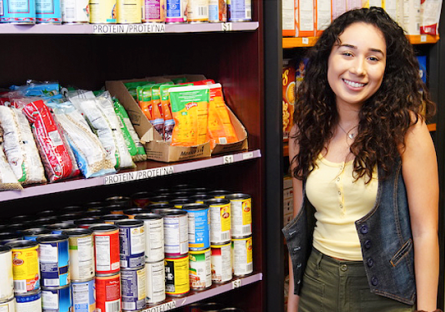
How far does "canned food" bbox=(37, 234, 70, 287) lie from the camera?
1.94 meters

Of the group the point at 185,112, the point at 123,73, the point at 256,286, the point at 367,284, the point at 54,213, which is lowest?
the point at 256,286

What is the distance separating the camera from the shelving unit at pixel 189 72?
A: 2412 mm

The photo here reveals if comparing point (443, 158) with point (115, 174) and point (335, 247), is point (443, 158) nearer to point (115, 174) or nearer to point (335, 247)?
point (335, 247)

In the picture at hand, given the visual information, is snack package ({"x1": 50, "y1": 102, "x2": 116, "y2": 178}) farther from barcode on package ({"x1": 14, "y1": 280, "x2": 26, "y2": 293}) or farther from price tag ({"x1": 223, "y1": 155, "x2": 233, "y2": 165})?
price tag ({"x1": 223, "y1": 155, "x2": 233, "y2": 165})

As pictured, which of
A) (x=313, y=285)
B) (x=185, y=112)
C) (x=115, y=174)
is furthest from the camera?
(x=185, y=112)

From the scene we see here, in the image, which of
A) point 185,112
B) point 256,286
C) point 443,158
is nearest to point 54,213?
point 185,112

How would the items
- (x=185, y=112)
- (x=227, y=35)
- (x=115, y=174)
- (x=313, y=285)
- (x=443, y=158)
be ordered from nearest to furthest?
1. (x=115, y=174)
2. (x=313, y=285)
3. (x=185, y=112)
4. (x=227, y=35)
5. (x=443, y=158)

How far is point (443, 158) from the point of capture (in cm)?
363

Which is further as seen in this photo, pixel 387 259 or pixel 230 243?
pixel 230 243

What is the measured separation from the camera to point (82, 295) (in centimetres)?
204

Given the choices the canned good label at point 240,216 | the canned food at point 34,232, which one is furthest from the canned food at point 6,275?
the canned good label at point 240,216

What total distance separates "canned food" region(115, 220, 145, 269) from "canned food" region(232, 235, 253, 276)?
536 millimetres

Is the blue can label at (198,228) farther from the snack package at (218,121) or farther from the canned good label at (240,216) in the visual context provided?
the snack package at (218,121)

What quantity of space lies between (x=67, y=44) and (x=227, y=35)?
2.26ft
